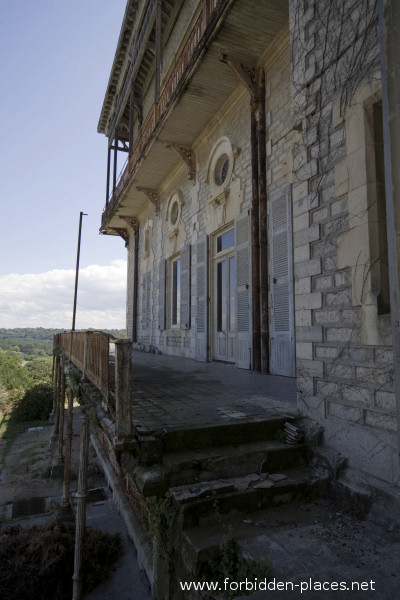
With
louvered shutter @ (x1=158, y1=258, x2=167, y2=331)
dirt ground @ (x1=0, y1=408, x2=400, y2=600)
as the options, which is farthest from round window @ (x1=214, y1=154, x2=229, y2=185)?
dirt ground @ (x1=0, y1=408, x2=400, y2=600)

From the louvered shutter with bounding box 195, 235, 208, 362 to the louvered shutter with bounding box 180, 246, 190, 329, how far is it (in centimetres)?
57

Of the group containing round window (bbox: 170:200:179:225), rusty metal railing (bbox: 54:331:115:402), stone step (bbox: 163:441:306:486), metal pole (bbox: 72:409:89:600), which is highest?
round window (bbox: 170:200:179:225)

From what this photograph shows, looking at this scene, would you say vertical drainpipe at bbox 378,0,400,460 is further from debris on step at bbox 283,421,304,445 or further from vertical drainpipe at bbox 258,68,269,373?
vertical drainpipe at bbox 258,68,269,373

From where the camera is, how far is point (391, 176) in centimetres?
176

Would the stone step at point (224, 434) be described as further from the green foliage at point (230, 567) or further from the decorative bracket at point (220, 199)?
the decorative bracket at point (220, 199)

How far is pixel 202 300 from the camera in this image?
9.20 m

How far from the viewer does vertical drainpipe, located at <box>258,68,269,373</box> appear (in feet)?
21.6

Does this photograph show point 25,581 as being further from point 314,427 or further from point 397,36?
point 397,36

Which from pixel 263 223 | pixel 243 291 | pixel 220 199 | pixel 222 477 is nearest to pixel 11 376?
pixel 220 199

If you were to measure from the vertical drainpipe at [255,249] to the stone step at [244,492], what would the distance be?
392 cm

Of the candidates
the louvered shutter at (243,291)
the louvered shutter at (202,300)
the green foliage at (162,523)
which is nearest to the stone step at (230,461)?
the green foliage at (162,523)

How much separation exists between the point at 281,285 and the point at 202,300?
3280 mm

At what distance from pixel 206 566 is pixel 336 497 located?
1209mm

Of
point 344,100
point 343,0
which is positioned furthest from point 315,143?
point 343,0
